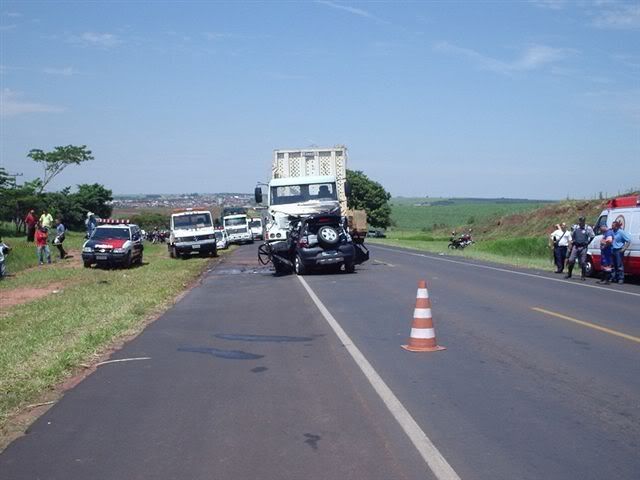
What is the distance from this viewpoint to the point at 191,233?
131ft

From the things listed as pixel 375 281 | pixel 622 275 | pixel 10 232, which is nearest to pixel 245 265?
pixel 375 281

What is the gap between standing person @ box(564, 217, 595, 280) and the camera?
25.0 metres

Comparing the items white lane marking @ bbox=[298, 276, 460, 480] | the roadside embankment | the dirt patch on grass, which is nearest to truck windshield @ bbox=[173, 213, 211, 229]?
the roadside embankment

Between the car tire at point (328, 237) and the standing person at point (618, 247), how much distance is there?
8359 millimetres

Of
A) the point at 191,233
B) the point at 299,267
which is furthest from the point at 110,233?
the point at 299,267

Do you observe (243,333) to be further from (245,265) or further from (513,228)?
(513,228)

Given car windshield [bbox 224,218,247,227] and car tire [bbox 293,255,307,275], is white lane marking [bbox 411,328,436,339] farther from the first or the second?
car windshield [bbox 224,218,247,227]

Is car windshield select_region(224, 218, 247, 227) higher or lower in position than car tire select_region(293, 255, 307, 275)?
higher

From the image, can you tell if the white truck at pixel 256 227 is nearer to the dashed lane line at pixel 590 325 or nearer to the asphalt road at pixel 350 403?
the asphalt road at pixel 350 403

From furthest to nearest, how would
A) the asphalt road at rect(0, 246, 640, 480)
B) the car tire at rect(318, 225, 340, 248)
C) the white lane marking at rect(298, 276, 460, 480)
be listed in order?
the car tire at rect(318, 225, 340, 248)
the asphalt road at rect(0, 246, 640, 480)
the white lane marking at rect(298, 276, 460, 480)

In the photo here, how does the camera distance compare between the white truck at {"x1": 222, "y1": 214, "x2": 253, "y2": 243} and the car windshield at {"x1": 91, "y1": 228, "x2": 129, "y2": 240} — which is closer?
the car windshield at {"x1": 91, "y1": 228, "x2": 129, "y2": 240}

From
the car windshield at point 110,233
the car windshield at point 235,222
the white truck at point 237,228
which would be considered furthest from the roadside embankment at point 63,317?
the car windshield at point 235,222

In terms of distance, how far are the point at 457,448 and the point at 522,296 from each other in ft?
41.9

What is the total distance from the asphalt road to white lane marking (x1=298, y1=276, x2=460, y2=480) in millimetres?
62
